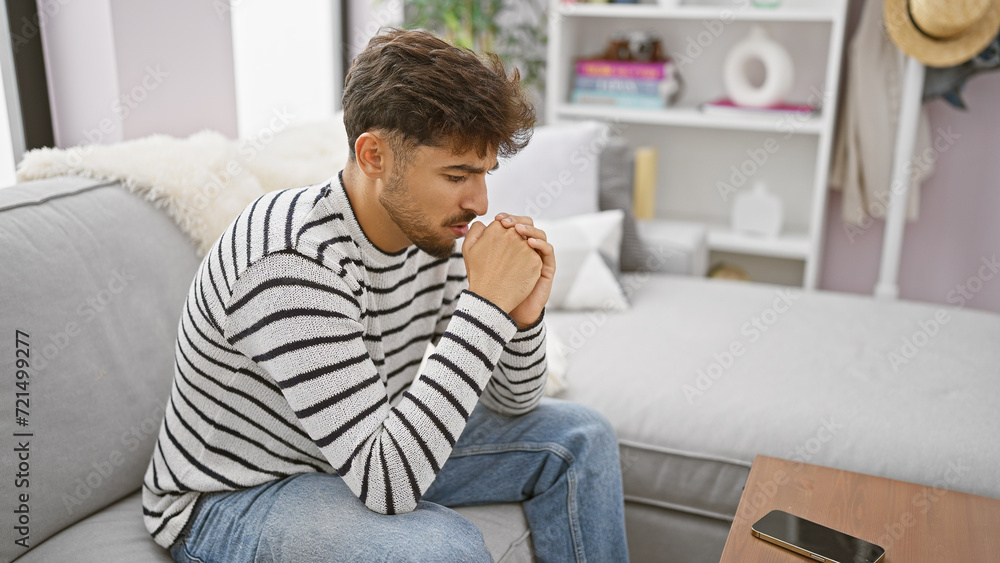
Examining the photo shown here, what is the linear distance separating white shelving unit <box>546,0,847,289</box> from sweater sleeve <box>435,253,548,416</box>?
169cm

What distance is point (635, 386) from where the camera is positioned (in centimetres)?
160

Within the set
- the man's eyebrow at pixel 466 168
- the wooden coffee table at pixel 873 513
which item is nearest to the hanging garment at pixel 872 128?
the wooden coffee table at pixel 873 513

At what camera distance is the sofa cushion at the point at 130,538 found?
108 cm

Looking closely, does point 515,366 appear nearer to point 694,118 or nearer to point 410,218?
point 410,218

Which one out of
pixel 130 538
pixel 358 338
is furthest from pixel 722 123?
pixel 130 538

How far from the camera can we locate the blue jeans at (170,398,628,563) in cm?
96

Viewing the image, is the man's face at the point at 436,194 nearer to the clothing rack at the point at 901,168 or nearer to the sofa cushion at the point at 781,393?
the sofa cushion at the point at 781,393

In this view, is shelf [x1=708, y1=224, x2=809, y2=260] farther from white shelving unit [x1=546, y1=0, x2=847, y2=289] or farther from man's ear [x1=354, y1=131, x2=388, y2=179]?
man's ear [x1=354, y1=131, x2=388, y2=179]

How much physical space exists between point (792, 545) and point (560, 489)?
0.34m

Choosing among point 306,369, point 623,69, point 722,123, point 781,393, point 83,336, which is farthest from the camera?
point 623,69

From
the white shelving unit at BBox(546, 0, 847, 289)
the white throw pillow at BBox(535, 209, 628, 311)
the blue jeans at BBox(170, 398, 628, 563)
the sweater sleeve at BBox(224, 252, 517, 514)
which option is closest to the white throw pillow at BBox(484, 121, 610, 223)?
the white throw pillow at BBox(535, 209, 628, 311)

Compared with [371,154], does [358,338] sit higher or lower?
lower

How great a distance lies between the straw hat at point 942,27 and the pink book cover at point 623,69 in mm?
738

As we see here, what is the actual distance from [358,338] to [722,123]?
6.66 feet
